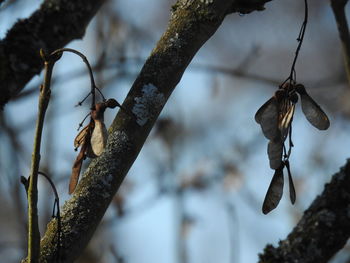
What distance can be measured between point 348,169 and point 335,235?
7.5 inches

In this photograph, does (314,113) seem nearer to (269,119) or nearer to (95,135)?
(269,119)

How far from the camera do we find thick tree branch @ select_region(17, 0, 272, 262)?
1.27 metres

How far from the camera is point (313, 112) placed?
1.36 meters

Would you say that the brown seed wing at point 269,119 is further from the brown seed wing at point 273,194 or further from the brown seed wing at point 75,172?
the brown seed wing at point 75,172

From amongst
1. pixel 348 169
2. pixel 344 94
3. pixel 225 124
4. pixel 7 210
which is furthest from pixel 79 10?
pixel 7 210

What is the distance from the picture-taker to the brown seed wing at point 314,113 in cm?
135

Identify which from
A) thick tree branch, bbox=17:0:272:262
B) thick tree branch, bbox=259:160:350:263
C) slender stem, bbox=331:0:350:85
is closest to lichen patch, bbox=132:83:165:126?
thick tree branch, bbox=17:0:272:262

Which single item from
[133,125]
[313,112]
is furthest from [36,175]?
[313,112]

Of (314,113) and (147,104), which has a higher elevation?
(147,104)

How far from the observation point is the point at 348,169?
5.89ft

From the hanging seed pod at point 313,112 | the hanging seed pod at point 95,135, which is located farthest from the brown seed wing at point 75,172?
the hanging seed pod at point 313,112

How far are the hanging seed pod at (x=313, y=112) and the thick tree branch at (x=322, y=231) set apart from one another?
456mm

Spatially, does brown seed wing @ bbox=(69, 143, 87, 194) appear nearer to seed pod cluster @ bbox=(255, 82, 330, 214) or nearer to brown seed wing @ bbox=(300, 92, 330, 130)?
seed pod cluster @ bbox=(255, 82, 330, 214)

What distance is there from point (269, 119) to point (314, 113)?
117 mm
